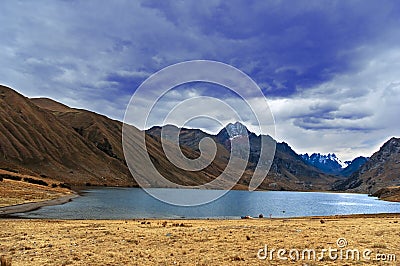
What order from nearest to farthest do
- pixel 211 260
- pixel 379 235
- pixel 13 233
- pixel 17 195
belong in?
pixel 211 260
pixel 379 235
pixel 13 233
pixel 17 195

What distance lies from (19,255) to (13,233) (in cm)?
1164

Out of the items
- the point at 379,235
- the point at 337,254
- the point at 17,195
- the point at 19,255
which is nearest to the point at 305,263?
the point at 337,254

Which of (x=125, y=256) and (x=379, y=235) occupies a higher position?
(x=379, y=235)

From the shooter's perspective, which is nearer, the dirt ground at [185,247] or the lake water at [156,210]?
the dirt ground at [185,247]

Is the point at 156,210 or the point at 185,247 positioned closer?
the point at 185,247

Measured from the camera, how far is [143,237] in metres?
27.2

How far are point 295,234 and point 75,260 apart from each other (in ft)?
56.8

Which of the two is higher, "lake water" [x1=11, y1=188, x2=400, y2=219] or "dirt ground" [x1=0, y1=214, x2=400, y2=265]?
"dirt ground" [x1=0, y1=214, x2=400, y2=265]

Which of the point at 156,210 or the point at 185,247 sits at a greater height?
the point at 185,247

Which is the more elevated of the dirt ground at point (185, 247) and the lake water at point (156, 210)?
the dirt ground at point (185, 247)

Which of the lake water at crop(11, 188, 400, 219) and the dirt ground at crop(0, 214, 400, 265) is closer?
the dirt ground at crop(0, 214, 400, 265)

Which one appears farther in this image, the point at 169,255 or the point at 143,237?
the point at 143,237

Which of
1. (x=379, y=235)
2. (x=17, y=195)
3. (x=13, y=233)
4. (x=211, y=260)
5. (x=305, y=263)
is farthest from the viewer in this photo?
(x=17, y=195)

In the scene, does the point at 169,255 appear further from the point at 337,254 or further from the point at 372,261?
the point at 372,261
